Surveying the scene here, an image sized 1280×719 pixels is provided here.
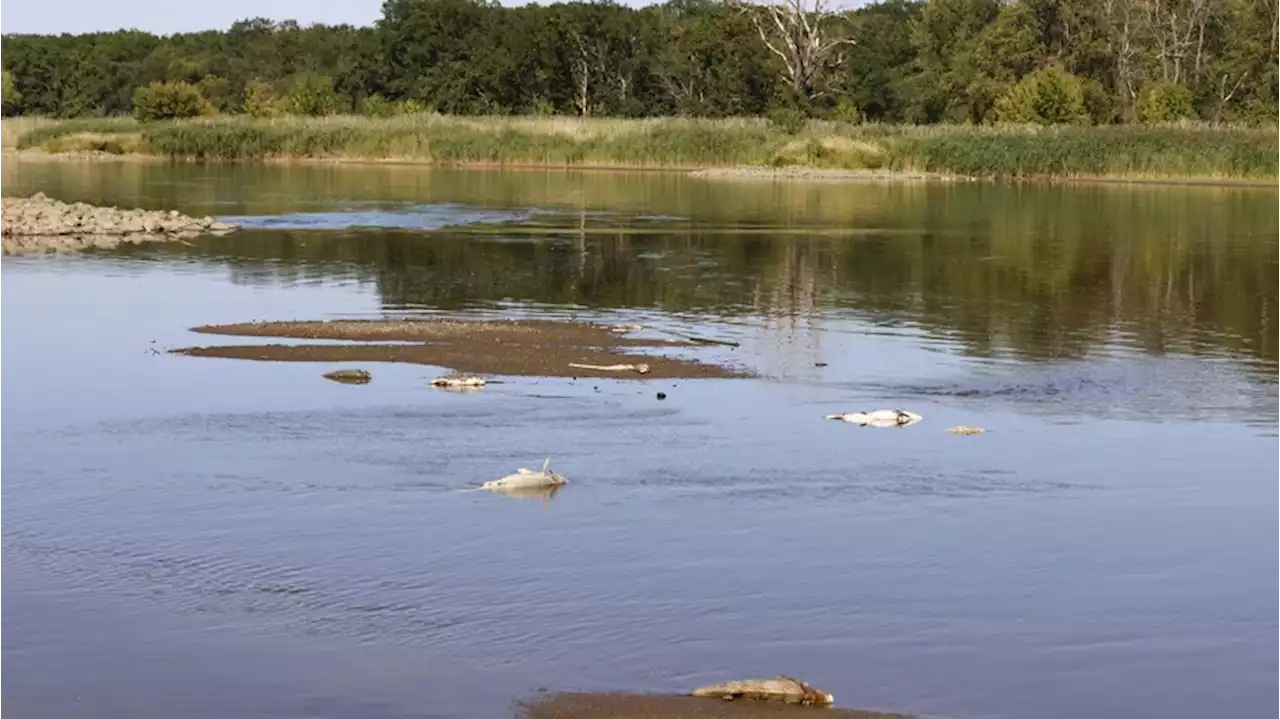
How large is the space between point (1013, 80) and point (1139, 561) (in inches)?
2960

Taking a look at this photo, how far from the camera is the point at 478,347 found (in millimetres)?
22234

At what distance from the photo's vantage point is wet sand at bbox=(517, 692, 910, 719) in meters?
9.37

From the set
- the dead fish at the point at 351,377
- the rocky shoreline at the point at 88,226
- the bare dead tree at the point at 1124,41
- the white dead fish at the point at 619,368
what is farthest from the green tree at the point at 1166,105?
the dead fish at the point at 351,377

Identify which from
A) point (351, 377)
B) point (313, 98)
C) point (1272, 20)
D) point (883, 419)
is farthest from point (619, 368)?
point (313, 98)

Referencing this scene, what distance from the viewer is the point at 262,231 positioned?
41469 mm

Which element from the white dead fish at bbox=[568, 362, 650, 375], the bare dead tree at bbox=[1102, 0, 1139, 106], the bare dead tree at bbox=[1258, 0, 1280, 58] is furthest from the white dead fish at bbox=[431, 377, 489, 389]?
the bare dead tree at bbox=[1258, 0, 1280, 58]

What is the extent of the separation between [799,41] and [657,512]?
8290 centimetres

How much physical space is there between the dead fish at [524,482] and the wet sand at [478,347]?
546 centimetres

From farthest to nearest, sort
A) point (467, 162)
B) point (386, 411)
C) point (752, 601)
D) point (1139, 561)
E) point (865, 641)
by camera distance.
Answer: point (467, 162) < point (386, 411) < point (1139, 561) < point (752, 601) < point (865, 641)

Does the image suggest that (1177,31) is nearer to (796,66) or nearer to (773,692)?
(796,66)

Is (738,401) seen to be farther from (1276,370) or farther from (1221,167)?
(1221,167)

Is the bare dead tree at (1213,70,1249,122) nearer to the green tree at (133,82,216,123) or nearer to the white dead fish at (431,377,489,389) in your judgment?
the green tree at (133,82,216,123)

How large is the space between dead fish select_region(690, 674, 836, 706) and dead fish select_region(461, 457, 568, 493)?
503 cm

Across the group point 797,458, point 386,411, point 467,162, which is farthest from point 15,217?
point 467,162
